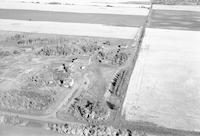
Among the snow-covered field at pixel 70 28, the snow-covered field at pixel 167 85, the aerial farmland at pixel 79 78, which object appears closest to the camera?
the aerial farmland at pixel 79 78

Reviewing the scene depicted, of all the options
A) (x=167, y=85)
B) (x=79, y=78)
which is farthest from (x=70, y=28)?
(x=167, y=85)

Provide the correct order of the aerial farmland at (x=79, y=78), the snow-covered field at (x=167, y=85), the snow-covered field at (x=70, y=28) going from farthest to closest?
the snow-covered field at (x=70, y=28) < the snow-covered field at (x=167, y=85) < the aerial farmland at (x=79, y=78)

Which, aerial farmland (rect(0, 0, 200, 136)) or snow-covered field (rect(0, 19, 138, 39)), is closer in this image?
aerial farmland (rect(0, 0, 200, 136))

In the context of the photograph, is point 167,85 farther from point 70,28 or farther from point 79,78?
point 70,28

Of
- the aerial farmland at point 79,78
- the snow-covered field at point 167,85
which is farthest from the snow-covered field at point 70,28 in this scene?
the snow-covered field at point 167,85

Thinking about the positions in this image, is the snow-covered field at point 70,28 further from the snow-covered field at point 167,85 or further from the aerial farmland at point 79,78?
the snow-covered field at point 167,85

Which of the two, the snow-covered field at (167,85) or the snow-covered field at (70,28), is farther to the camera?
the snow-covered field at (70,28)

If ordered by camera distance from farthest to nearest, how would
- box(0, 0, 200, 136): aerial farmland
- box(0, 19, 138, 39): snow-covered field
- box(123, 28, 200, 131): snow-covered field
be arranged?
box(0, 19, 138, 39): snow-covered field < box(123, 28, 200, 131): snow-covered field < box(0, 0, 200, 136): aerial farmland

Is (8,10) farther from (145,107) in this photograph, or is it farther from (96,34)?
(145,107)

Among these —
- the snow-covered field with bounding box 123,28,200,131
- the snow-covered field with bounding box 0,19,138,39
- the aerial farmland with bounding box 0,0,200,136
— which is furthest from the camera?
the snow-covered field with bounding box 0,19,138,39

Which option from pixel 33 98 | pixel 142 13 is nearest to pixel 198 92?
pixel 33 98

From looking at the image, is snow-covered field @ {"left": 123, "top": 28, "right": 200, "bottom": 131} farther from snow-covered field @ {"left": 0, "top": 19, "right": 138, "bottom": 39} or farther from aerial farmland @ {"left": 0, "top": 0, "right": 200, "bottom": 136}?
snow-covered field @ {"left": 0, "top": 19, "right": 138, "bottom": 39}

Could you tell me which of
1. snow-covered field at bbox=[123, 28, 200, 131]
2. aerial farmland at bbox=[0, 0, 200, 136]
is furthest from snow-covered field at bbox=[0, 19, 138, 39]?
snow-covered field at bbox=[123, 28, 200, 131]
